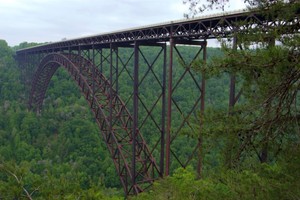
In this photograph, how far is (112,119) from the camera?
60.3 ft

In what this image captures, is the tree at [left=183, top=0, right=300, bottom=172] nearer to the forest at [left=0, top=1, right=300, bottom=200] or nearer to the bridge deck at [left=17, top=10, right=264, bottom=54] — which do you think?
the forest at [left=0, top=1, right=300, bottom=200]

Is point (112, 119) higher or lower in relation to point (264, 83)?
lower

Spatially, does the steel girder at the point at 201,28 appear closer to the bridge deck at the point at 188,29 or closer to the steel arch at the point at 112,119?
the bridge deck at the point at 188,29

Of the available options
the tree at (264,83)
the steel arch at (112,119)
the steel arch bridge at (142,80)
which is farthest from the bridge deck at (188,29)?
the steel arch at (112,119)

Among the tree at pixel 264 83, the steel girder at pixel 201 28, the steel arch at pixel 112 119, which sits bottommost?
the steel arch at pixel 112 119

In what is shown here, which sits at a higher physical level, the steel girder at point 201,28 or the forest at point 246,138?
the steel girder at point 201,28

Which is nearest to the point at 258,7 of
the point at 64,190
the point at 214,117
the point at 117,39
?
the point at 214,117

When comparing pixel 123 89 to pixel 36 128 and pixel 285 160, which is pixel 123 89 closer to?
pixel 36 128

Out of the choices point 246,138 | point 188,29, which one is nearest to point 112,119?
point 188,29

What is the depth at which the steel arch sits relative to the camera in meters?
15.1

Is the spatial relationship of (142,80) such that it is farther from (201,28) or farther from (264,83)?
(264,83)

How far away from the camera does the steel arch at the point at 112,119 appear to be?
49.7ft

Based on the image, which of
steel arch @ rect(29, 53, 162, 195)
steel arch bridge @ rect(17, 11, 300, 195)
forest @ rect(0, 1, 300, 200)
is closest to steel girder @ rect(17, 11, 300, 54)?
steel arch bridge @ rect(17, 11, 300, 195)

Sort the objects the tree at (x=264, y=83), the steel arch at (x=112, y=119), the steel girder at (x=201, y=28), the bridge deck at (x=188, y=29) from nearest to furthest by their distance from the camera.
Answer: the tree at (x=264, y=83) < the steel girder at (x=201, y=28) < the bridge deck at (x=188, y=29) < the steel arch at (x=112, y=119)
